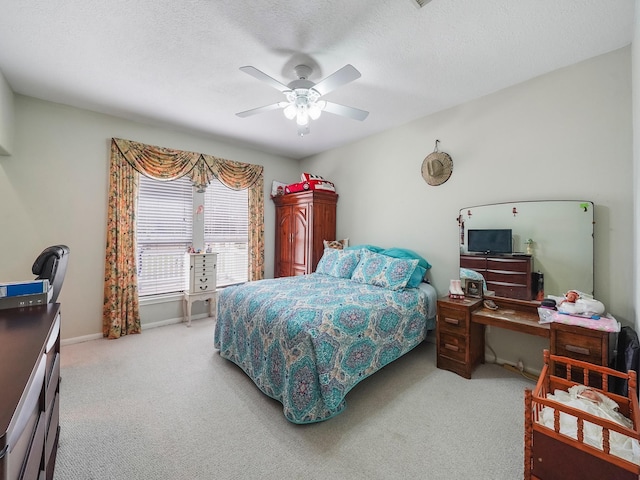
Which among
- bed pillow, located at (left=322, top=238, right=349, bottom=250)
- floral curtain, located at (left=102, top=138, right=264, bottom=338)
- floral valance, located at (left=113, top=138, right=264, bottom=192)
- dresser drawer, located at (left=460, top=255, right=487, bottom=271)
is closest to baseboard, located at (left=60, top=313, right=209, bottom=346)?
floral curtain, located at (left=102, top=138, right=264, bottom=338)

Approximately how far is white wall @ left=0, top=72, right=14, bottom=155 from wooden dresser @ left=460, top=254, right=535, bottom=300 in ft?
15.3

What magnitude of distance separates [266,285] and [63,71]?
2.63 metres

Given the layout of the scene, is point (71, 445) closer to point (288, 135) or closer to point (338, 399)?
point (338, 399)

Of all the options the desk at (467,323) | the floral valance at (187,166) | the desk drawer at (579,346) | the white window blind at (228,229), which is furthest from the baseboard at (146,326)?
the desk drawer at (579,346)

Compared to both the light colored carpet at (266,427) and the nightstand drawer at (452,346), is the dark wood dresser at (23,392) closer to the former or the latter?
the light colored carpet at (266,427)

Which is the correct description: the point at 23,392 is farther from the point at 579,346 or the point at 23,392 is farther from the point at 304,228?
the point at 304,228

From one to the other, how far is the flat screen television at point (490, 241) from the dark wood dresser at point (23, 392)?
318 cm

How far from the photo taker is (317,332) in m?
1.82

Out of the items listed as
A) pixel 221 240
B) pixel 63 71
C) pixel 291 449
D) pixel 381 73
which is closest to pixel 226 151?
pixel 221 240

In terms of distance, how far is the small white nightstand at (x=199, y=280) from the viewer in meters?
3.74

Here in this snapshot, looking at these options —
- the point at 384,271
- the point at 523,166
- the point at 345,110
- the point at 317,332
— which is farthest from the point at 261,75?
the point at 523,166

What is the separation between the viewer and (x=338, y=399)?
1.83m

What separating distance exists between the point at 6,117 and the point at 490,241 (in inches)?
190

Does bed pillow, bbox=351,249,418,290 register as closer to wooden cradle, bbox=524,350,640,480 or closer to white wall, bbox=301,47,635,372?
white wall, bbox=301,47,635,372
